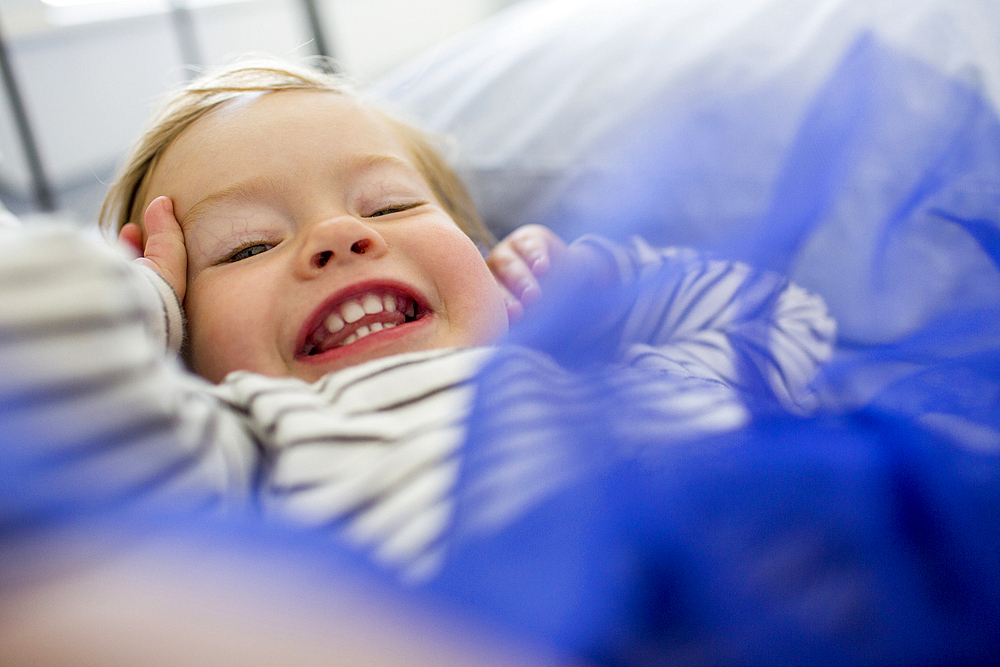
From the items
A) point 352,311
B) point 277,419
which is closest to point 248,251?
point 352,311

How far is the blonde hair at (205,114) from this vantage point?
2.07 ft

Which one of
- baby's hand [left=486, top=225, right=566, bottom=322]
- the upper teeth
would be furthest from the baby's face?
baby's hand [left=486, top=225, right=566, bottom=322]

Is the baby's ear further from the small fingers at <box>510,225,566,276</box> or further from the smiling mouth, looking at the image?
the small fingers at <box>510,225,566,276</box>

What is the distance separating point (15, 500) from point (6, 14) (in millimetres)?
2264

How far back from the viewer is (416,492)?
317mm

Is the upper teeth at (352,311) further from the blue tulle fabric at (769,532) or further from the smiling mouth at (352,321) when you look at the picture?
the blue tulle fabric at (769,532)

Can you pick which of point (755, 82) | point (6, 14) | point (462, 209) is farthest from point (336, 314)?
point (6, 14)

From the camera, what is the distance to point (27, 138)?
6.24 feet

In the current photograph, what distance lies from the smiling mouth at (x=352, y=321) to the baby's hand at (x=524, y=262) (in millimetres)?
161

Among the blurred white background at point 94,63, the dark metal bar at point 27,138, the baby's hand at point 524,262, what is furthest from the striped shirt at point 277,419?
the dark metal bar at point 27,138

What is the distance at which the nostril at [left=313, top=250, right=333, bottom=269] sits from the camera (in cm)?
48

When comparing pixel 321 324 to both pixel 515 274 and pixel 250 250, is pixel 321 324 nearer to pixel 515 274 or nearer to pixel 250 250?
pixel 250 250

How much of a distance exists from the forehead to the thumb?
0.05 ft

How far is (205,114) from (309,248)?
0.23 metres
